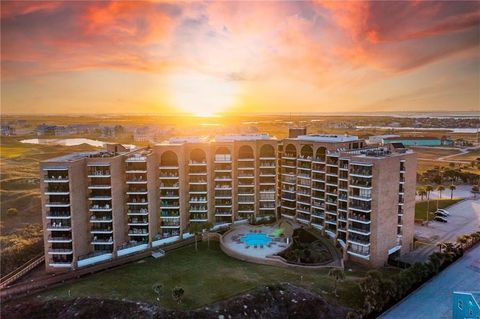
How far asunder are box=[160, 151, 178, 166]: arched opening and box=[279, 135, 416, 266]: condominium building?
16.5 metres

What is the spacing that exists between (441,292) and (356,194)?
11.9m

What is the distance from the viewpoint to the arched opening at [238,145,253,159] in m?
51.0

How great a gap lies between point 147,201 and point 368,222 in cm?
2478

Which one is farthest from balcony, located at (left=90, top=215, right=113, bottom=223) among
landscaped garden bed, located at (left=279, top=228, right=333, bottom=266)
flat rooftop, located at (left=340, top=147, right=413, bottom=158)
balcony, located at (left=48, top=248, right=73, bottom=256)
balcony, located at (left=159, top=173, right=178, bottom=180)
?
flat rooftop, located at (left=340, top=147, right=413, bottom=158)

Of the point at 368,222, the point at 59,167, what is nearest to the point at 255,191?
the point at 368,222

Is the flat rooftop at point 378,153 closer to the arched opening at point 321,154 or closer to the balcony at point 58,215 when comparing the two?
the arched opening at point 321,154

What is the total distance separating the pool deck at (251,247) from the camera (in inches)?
1561

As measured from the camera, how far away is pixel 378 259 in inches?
1476

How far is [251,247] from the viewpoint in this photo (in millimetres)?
41031

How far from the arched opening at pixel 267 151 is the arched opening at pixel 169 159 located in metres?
13.0

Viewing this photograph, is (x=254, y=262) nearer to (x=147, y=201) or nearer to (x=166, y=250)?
(x=166, y=250)

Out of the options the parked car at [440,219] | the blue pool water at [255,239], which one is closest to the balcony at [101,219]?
the blue pool water at [255,239]

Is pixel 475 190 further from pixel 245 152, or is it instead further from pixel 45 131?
pixel 45 131

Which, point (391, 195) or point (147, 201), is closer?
point (391, 195)
